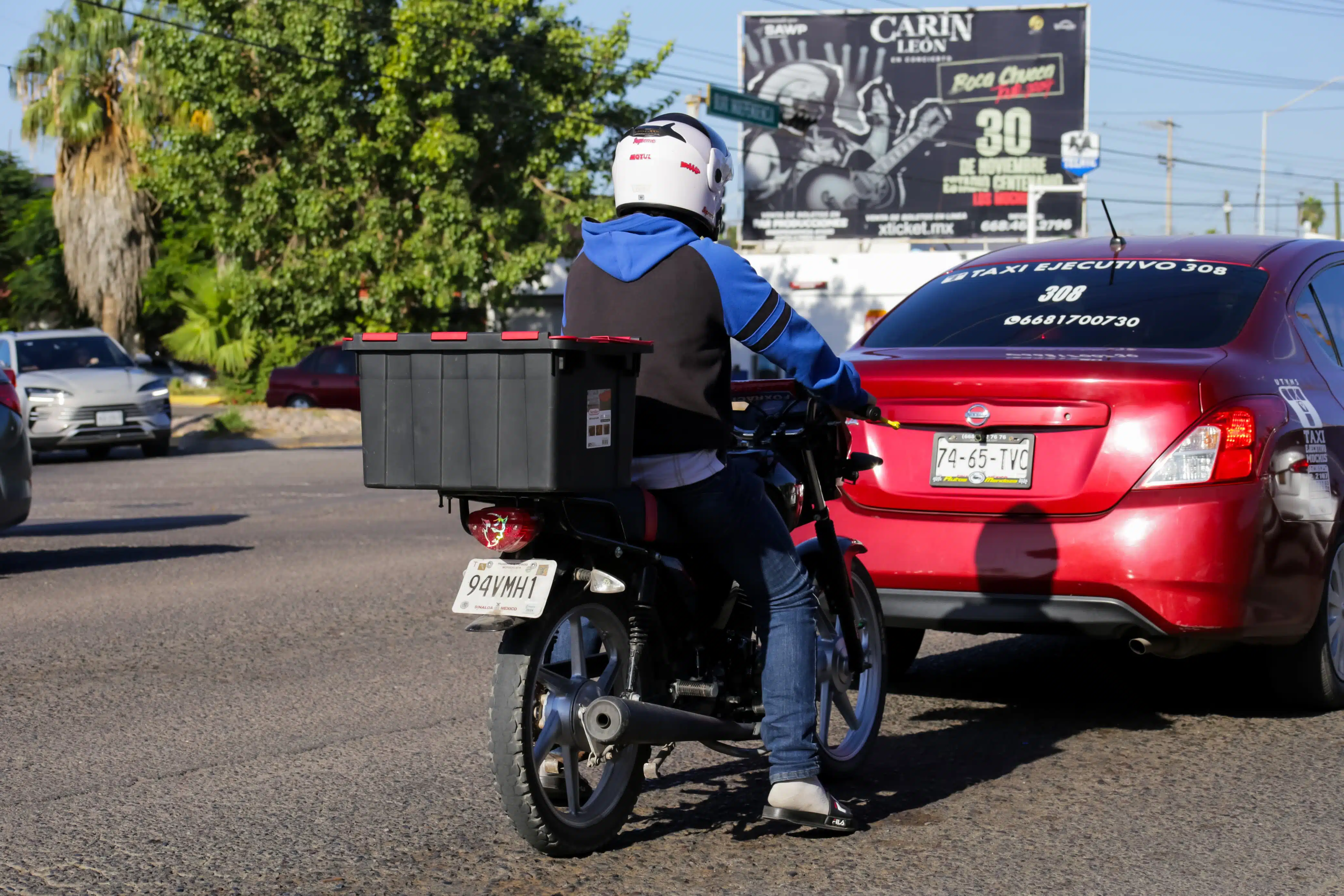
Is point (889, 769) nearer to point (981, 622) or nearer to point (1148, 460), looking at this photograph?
point (981, 622)

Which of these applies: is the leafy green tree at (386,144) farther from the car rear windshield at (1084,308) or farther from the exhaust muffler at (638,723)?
the exhaust muffler at (638,723)

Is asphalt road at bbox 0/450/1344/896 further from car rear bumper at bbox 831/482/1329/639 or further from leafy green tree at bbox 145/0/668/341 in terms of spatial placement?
leafy green tree at bbox 145/0/668/341

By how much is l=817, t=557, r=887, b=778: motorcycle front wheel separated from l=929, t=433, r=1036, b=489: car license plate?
0.57 m

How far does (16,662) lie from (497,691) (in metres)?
3.76

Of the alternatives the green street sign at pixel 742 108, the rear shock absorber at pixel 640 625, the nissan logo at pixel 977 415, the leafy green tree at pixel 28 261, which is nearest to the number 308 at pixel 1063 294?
the nissan logo at pixel 977 415

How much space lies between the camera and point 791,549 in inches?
164

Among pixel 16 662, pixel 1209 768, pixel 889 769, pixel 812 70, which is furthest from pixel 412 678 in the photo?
pixel 812 70

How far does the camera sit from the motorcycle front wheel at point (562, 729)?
3.75 m

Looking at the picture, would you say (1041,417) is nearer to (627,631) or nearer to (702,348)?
(702,348)

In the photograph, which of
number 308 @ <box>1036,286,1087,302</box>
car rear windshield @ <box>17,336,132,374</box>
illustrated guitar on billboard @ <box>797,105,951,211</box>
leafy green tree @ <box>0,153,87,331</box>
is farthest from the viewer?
leafy green tree @ <box>0,153,87,331</box>

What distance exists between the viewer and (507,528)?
12.2 ft

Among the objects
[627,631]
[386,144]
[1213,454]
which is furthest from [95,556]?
[386,144]

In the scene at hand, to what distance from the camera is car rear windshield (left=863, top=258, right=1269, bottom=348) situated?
5730mm

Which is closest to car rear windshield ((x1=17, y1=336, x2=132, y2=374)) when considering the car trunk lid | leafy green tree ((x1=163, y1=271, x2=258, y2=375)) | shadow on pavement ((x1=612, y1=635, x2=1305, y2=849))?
leafy green tree ((x1=163, y1=271, x2=258, y2=375))
